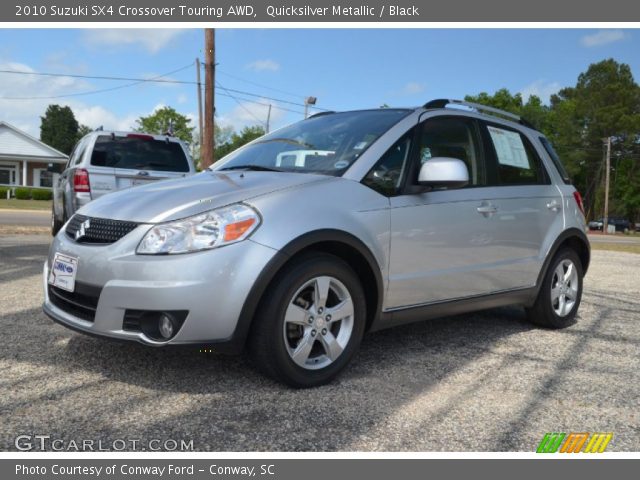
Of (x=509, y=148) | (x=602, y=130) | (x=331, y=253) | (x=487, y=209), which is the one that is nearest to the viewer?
(x=331, y=253)

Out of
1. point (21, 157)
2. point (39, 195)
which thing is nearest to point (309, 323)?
point (39, 195)

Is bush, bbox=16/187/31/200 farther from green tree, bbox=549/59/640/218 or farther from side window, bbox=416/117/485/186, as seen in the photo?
green tree, bbox=549/59/640/218

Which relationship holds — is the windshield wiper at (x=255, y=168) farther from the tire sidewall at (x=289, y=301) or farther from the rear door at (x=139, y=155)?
the rear door at (x=139, y=155)

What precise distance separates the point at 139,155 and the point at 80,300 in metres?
5.50

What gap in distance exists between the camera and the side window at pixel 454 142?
410 centimetres

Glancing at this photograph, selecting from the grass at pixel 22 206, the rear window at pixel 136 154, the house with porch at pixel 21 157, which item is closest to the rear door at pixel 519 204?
the rear window at pixel 136 154

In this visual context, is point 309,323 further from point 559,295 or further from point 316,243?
point 559,295

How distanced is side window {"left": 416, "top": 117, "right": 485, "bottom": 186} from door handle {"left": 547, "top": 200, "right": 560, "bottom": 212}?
2.83ft

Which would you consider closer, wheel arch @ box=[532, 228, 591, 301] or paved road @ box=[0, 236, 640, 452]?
paved road @ box=[0, 236, 640, 452]

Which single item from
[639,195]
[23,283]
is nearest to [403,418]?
[23,283]

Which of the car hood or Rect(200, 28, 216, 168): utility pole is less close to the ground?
Rect(200, 28, 216, 168): utility pole

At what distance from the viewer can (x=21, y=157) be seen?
44062 millimetres

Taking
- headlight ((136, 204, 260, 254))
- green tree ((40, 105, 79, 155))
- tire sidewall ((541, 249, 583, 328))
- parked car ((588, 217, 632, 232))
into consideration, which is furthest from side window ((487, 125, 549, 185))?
green tree ((40, 105, 79, 155))

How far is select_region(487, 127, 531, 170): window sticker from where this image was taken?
465 cm
